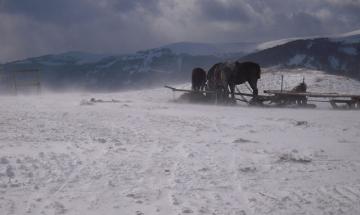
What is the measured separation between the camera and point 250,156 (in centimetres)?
797

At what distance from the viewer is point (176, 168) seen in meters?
6.95

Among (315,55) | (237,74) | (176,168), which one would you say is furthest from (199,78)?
(315,55)

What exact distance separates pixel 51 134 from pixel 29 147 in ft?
5.26

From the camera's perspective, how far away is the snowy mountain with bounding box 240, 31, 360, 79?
135 m

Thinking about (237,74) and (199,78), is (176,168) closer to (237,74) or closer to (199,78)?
(237,74)

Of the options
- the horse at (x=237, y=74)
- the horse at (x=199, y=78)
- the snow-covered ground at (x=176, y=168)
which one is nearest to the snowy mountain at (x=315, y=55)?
the horse at (x=199, y=78)

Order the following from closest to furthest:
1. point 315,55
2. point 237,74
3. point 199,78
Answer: point 237,74 < point 199,78 < point 315,55

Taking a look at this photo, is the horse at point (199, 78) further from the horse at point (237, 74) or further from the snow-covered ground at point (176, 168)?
the snow-covered ground at point (176, 168)

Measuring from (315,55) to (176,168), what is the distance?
486 ft

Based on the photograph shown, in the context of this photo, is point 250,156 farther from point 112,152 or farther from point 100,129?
point 100,129

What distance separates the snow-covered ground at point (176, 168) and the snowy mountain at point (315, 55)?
400ft

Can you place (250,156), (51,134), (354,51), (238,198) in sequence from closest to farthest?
(238,198)
(250,156)
(51,134)
(354,51)

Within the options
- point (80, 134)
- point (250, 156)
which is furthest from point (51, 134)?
point (250, 156)

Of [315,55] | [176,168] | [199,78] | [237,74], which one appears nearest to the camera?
[176,168]
